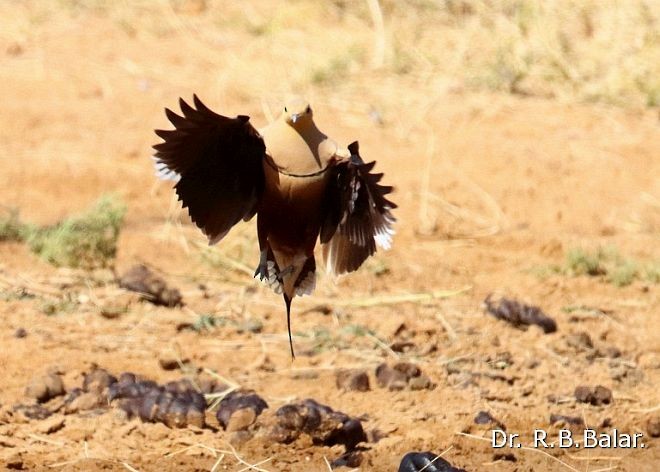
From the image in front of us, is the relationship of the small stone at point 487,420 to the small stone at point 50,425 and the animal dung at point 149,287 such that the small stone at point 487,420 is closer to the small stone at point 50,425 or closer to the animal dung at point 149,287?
the small stone at point 50,425

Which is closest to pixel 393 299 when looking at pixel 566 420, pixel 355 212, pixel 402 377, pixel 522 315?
pixel 522 315

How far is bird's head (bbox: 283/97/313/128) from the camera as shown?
2.62 meters

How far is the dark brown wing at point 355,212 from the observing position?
271 centimetres

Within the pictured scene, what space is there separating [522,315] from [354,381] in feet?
3.03

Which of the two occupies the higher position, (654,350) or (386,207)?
(386,207)

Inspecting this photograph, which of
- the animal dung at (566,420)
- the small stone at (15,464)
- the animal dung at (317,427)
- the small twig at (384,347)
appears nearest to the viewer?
the small stone at (15,464)

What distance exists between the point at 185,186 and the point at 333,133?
14.5 feet

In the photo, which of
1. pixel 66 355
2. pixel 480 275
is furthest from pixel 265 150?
pixel 480 275

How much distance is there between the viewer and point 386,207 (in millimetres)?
2789

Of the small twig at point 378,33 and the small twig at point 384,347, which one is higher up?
the small twig at point 378,33

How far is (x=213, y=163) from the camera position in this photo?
108 inches

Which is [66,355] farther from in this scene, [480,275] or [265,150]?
[480,275]

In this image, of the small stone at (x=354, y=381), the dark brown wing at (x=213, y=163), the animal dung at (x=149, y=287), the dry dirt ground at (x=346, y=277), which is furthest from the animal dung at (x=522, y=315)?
the dark brown wing at (x=213, y=163)

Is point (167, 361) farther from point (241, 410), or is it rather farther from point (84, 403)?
point (241, 410)
